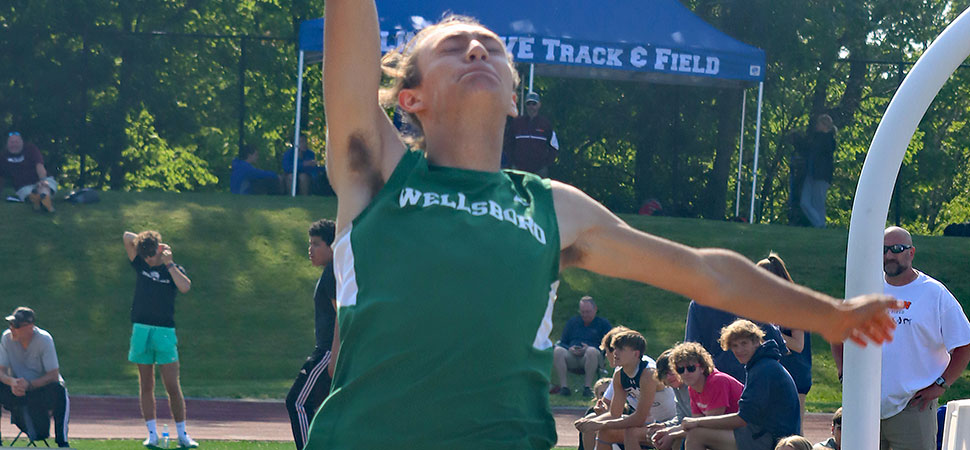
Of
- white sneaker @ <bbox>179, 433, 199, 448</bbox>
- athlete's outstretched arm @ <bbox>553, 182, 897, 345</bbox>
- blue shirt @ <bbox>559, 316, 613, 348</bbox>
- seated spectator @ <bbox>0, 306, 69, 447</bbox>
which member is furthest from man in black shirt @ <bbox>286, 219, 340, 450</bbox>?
blue shirt @ <bbox>559, 316, 613, 348</bbox>

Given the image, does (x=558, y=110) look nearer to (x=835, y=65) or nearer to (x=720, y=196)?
(x=720, y=196)

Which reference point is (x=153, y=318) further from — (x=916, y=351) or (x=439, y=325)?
(x=439, y=325)

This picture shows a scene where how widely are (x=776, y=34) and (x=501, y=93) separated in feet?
84.0

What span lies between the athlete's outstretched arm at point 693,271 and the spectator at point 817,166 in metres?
18.0

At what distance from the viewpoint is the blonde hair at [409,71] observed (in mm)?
2477

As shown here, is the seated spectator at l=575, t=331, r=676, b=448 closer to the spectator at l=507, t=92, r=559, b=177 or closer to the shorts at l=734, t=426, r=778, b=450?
the shorts at l=734, t=426, r=778, b=450

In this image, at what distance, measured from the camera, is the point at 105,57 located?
2334cm

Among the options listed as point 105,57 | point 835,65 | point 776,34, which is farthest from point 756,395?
point 835,65

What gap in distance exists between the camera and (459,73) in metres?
2.38

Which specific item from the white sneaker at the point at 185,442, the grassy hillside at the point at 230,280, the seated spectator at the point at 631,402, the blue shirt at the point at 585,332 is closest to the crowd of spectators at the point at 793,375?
the seated spectator at the point at 631,402

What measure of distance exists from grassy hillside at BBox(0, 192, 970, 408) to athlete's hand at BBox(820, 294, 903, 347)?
12.1 m

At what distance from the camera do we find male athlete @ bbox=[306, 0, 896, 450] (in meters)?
2.14

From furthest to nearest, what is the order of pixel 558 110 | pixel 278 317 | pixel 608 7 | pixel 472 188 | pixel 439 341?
pixel 558 110 < pixel 608 7 < pixel 278 317 < pixel 472 188 < pixel 439 341

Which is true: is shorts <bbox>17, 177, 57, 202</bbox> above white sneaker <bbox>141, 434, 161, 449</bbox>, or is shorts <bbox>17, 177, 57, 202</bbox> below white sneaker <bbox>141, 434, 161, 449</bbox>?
above
